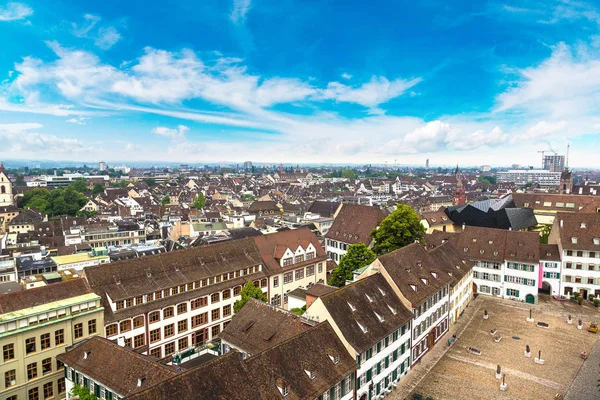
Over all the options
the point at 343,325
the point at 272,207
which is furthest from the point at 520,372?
the point at 272,207

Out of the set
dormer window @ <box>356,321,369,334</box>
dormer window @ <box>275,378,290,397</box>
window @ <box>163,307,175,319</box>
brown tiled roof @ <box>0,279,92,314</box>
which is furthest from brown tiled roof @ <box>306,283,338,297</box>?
brown tiled roof @ <box>0,279,92,314</box>

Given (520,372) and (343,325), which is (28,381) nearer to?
(343,325)

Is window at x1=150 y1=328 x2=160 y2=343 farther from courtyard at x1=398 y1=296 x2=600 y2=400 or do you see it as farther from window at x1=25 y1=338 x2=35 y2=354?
courtyard at x1=398 y1=296 x2=600 y2=400

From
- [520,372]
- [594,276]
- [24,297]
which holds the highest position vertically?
[24,297]

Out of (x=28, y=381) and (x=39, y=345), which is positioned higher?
(x=39, y=345)

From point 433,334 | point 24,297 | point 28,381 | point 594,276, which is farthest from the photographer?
point 594,276

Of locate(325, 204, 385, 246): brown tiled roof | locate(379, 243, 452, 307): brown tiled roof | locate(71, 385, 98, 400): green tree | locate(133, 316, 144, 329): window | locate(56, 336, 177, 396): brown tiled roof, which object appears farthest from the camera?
locate(325, 204, 385, 246): brown tiled roof

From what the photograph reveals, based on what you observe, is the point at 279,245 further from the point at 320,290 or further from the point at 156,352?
the point at 156,352
